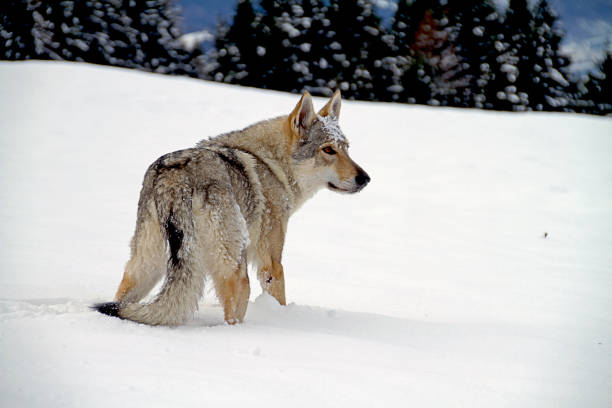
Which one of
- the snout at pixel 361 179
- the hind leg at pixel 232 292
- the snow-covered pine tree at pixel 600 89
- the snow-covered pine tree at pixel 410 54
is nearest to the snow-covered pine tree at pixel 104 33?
the snow-covered pine tree at pixel 410 54

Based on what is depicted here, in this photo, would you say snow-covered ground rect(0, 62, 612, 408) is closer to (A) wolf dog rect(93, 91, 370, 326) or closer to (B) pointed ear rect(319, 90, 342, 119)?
(A) wolf dog rect(93, 91, 370, 326)

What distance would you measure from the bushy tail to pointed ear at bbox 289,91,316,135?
5.01ft

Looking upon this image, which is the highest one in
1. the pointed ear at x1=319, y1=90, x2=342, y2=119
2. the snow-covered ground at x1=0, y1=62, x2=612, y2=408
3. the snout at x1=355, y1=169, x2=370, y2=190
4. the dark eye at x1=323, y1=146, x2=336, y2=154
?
the pointed ear at x1=319, y1=90, x2=342, y2=119

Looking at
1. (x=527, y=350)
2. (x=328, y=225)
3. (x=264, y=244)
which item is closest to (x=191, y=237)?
(x=264, y=244)

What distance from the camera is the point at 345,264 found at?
6305 millimetres

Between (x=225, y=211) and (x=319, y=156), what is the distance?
1.43m

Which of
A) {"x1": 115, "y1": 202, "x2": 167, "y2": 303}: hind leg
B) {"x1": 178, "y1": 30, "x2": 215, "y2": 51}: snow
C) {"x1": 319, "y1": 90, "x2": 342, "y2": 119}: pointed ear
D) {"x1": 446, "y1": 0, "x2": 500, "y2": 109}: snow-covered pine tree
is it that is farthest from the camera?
{"x1": 178, "y1": 30, "x2": 215, "y2": 51}: snow

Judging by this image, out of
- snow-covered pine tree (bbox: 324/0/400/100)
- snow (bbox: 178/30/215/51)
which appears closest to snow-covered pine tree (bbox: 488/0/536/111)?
snow-covered pine tree (bbox: 324/0/400/100)

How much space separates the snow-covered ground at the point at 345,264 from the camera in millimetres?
2170

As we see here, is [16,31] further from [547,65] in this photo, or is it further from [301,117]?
[547,65]

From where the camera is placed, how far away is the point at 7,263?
14.0ft

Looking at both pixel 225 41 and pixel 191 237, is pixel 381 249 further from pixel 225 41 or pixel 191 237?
pixel 225 41

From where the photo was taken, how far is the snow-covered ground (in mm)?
2170

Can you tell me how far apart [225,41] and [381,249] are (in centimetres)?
2968
